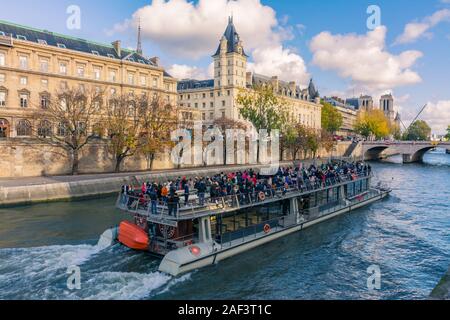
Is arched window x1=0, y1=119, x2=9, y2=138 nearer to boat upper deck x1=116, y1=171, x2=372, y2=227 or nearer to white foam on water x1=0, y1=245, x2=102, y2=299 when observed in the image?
white foam on water x1=0, y1=245, x2=102, y2=299

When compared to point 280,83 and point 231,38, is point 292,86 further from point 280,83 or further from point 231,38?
point 231,38

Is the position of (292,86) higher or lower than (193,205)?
higher

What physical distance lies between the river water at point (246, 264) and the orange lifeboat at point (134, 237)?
953mm

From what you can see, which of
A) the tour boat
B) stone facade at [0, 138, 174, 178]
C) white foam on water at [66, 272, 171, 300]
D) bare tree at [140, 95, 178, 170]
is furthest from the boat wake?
bare tree at [140, 95, 178, 170]

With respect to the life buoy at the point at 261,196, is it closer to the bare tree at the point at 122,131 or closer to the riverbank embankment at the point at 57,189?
the riverbank embankment at the point at 57,189

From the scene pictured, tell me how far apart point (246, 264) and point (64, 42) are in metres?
59.7

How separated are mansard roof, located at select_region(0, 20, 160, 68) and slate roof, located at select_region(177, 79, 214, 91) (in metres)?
32.9


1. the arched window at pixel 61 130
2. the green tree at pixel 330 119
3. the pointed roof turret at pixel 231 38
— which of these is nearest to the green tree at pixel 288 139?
the pointed roof turret at pixel 231 38

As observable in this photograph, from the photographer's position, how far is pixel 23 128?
52906 millimetres

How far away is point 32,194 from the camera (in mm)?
36719

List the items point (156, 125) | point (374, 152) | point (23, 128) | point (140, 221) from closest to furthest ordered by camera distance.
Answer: point (140, 221) → point (23, 128) → point (156, 125) → point (374, 152)

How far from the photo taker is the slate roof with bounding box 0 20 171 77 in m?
59.2

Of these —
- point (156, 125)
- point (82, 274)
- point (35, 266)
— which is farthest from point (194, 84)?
point (82, 274)

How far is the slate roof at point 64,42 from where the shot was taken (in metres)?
59.2
